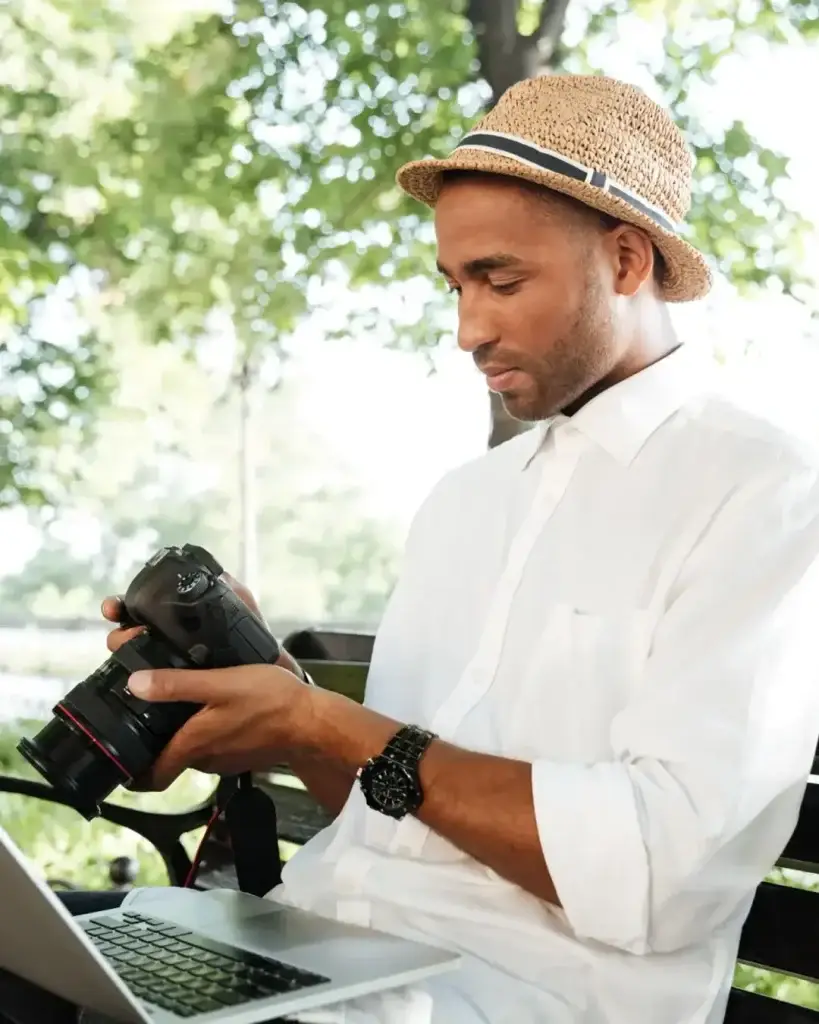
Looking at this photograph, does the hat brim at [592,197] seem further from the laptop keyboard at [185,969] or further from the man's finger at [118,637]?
the laptop keyboard at [185,969]

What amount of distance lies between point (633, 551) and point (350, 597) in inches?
69.8

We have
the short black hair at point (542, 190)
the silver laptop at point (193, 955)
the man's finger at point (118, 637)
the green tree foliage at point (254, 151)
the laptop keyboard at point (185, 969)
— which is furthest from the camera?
the green tree foliage at point (254, 151)

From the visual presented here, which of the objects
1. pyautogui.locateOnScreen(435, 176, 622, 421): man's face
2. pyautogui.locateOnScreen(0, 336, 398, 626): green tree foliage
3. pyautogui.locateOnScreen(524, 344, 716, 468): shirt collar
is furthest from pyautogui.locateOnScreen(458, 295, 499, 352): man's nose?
pyautogui.locateOnScreen(0, 336, 398, 626): green tree foliage

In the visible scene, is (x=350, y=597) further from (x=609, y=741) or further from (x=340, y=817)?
(x=609, y=741)

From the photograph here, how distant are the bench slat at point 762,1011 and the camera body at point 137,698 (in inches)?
21.2

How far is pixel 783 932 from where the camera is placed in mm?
1137

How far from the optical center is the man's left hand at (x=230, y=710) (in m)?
0.95

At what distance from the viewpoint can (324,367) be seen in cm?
269

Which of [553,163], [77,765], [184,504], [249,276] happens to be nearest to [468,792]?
[77,765]

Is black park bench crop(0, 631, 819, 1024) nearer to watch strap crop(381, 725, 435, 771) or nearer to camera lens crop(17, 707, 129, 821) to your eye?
camera lens crop(17, 707, 129, 821)

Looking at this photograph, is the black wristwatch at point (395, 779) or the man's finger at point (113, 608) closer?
the black wristwatch at point (395, 779)

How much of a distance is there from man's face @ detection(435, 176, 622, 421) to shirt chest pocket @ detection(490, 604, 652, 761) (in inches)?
8.6

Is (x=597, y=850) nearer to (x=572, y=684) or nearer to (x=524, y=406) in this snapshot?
(x=572, y=684)

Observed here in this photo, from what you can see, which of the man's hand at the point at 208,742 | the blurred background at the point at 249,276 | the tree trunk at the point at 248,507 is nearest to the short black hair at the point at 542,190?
the man's hand at the point at 208,742
